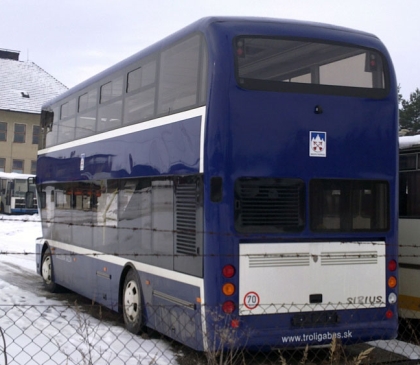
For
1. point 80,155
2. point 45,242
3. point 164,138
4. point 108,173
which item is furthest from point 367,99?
point 45,242

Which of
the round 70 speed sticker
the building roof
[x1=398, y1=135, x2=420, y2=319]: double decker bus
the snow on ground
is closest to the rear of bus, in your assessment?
→ the round 70 speed sticker

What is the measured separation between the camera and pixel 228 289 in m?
7.89

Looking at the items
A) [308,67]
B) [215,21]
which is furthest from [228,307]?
[215,21]

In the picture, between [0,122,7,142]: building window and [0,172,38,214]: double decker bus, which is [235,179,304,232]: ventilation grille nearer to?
[0,172,38,214]: double decker bus

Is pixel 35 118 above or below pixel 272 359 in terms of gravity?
above

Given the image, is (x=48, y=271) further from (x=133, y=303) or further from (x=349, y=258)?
(x=349, y=258)

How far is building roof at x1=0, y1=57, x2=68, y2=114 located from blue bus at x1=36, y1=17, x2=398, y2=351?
186 feet

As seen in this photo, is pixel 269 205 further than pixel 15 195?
No

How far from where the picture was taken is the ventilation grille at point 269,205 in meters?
8.06

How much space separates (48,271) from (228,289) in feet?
26.6

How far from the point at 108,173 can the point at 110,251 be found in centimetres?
118

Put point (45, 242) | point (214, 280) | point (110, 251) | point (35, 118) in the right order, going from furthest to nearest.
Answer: point (35, 118)
point (45, 242)
point (110, 251)
point (214, 280)

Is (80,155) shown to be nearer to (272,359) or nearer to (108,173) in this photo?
(108,173)

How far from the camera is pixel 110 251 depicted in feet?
36.5
